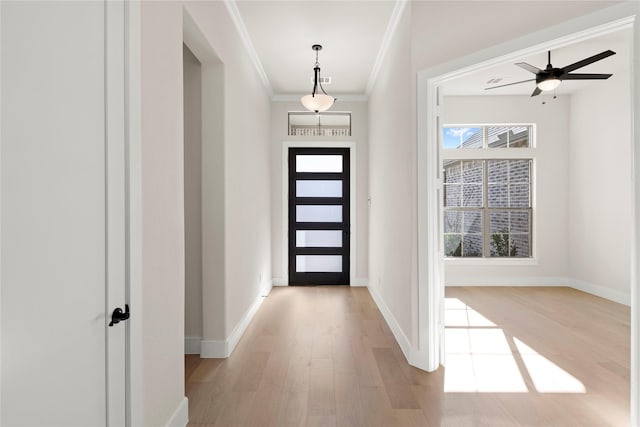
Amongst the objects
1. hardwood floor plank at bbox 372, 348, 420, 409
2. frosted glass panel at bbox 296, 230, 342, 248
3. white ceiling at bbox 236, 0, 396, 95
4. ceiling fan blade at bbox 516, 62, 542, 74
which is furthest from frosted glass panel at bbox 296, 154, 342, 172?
hardwood floor plank at bbox 372, 348, 420, 409

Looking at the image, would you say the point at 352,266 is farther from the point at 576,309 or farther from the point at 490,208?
the point at 576,309

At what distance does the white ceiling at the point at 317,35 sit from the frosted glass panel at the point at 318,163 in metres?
1.18

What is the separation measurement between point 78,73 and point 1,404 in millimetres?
930

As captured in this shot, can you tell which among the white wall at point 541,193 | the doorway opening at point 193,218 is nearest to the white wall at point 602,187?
the white wall at point 541,193

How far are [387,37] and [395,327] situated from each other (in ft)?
9.72

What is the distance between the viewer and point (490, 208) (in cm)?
580

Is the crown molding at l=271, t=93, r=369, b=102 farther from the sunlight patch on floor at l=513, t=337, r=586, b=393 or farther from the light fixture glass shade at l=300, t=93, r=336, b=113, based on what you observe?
the sunlight patch on floor at l=513, t=337, r=586, b=393

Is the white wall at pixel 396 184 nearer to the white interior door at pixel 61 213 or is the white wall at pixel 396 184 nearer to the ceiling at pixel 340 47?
the ceiling at pixel 340 47

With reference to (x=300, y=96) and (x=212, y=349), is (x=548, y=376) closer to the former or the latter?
(x=212, y=349)

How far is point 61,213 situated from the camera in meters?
1.01

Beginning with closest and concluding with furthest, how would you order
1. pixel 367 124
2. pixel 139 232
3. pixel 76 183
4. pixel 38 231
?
1. pixel 38 231
2. pixel 76 183
3. pixel 139 232
4. pixel 367 124

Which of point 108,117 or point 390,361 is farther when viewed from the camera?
point 390,361

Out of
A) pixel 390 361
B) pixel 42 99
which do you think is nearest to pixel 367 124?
pixel 390 361

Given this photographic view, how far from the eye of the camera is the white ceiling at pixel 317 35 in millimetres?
3086
